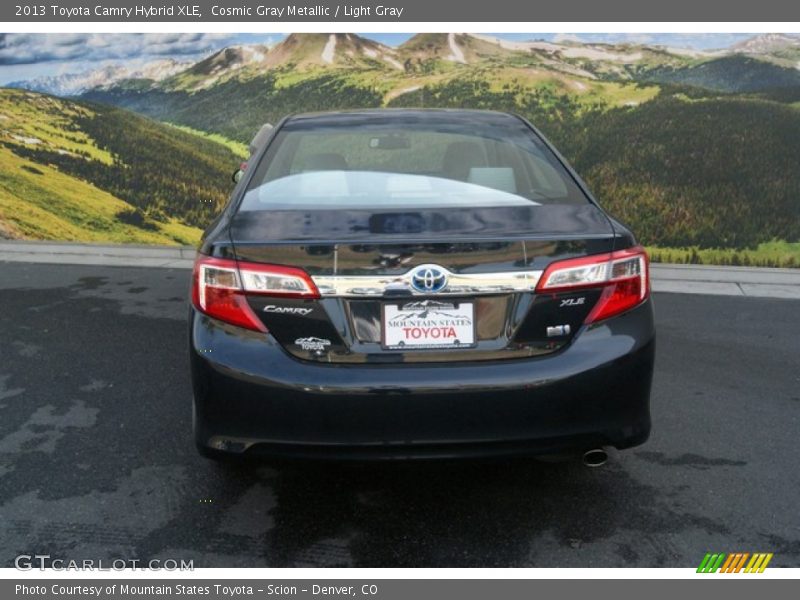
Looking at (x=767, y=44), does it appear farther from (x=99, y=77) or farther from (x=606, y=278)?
(x=99, y=77)

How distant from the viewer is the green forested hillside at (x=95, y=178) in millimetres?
9875

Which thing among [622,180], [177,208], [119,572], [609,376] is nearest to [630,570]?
[609,376]

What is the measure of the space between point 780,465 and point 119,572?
9.13ft

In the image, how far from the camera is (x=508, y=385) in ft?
8.56

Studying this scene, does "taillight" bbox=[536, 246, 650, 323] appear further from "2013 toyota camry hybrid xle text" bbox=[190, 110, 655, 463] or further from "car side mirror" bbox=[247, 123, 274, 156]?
"car side mirror" bbox=[247, 123, 274, 156]

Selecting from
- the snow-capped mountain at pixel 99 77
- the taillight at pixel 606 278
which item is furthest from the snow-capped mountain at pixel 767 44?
the taillight at pixel 606 278

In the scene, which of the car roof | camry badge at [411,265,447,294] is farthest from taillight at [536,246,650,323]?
the car roof

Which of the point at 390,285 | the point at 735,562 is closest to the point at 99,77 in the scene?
the point at 390,285

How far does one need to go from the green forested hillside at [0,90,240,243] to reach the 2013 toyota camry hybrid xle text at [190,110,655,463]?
7413mm

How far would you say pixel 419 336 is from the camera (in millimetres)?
2639

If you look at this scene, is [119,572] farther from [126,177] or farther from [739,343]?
[126,177]

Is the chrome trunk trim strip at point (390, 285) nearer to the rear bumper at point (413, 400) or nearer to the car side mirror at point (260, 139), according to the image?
the rear bumper at point (413, 400)

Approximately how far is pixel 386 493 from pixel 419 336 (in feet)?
3.03

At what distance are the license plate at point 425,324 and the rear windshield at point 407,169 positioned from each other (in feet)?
1.60
